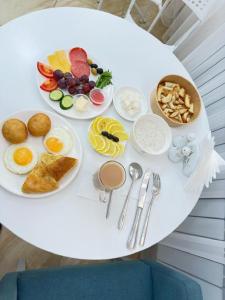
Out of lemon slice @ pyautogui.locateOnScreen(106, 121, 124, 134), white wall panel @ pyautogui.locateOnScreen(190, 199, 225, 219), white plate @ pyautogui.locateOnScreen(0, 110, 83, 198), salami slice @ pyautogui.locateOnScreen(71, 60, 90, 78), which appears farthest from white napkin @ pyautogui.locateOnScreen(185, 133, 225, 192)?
salami slice @ pyautogui.locateOnScreen(71, 60, 90, 78)

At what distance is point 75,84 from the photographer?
3.81 ft

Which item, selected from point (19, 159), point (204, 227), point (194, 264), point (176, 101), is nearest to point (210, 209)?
point (204, 227)

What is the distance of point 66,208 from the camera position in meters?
1.03

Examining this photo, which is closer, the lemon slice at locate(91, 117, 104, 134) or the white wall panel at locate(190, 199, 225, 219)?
the lemon slice at locate(91, 117, 104, 134)

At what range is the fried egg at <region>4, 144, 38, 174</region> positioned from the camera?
1.01 metres

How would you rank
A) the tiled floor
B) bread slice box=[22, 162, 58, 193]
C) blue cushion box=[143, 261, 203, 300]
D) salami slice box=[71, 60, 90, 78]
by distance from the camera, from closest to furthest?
bread slice box=[22, 162, 58, 193]
blue cushion box=[143, 261, 203, 300]
salami slice box=[71, 60, 90, 78]
the tiled floor

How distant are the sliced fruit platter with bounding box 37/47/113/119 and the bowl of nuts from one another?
0.18 m

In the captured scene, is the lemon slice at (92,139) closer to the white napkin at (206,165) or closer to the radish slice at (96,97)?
the radish slice at (96,97)

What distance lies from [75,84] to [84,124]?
0.15 m

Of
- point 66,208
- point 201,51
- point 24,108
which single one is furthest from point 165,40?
point 66,208

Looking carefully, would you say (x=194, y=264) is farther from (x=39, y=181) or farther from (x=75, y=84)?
(x=75, y=84)

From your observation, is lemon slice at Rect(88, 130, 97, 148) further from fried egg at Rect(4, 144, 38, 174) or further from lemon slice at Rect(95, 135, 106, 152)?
fried egg at Rect(4, 144, 38, 174)

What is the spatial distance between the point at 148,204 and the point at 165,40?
1.63 m

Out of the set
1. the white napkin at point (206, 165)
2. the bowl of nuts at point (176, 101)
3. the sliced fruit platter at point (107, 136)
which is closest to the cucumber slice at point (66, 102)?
the sliced fruit platter at point (107, 136)
